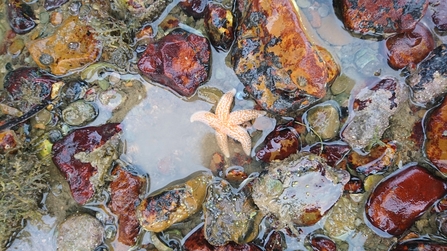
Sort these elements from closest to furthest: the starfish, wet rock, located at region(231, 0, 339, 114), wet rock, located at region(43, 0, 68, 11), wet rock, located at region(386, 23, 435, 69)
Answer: wet rock, located at region(231, 0, 339, 114)
wet rock, located at region(386, 23, 435, 69)
the starfish
wet rock, located at region(43, 0, 68, 11)

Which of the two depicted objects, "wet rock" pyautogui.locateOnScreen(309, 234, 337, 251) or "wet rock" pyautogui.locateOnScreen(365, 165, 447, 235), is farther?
"wet rock" pyautogui.locateOnScreen(309, 234, 337, 251)

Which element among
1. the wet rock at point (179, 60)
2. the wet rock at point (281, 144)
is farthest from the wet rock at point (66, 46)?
the wet rock at point (281, 144)

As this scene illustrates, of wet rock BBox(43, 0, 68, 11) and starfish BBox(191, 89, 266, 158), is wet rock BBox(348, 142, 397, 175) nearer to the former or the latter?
starfish BBox(191, 89, 266, 158)

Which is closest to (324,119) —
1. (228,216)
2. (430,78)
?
(430,78)

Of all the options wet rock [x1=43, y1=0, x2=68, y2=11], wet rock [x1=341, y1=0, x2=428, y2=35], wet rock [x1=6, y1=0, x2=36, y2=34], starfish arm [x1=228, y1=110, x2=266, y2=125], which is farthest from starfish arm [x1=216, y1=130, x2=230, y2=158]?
wet rock [x1=6, y1=0, x2=36, y2=34]

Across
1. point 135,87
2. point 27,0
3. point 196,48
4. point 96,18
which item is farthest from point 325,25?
point 27,0

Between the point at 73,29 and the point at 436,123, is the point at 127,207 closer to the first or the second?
the point at 73,29

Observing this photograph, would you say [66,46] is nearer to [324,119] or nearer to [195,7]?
[195,7]
